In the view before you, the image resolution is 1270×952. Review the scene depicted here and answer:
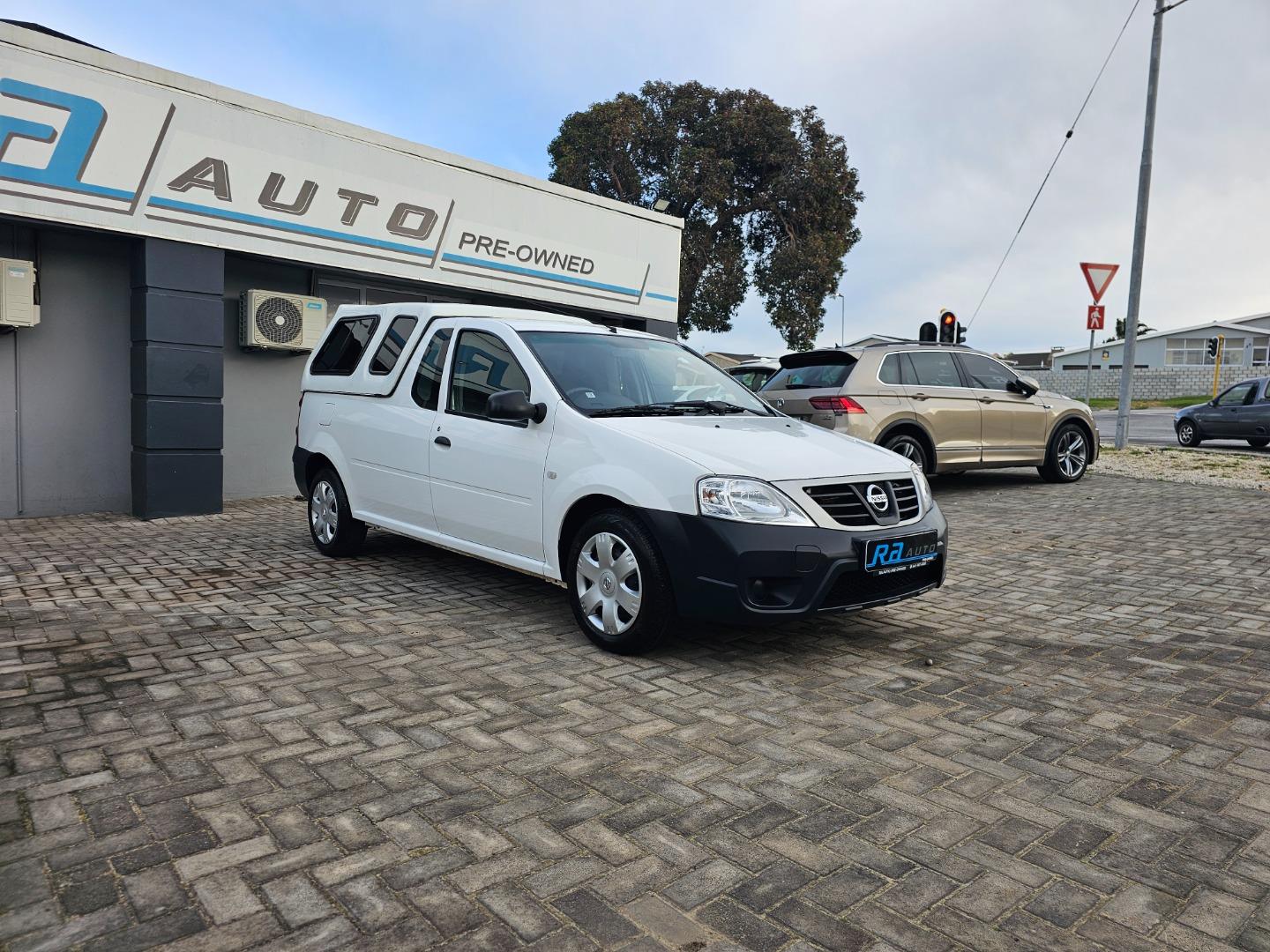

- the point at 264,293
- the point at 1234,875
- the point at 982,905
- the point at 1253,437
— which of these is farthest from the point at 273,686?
the point at 1253,437

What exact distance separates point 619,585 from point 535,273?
334 inches

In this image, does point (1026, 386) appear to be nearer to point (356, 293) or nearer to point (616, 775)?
point (356, 293)

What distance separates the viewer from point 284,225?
9.98m

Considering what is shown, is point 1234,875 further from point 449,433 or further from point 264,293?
point 264,293

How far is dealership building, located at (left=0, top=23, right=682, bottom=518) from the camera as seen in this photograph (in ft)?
27.4

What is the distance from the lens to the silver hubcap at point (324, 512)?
716 cm

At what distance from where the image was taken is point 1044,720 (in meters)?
3.97

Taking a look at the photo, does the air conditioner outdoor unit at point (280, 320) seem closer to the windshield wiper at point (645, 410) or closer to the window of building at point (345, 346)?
the window of building at point (345, 346)

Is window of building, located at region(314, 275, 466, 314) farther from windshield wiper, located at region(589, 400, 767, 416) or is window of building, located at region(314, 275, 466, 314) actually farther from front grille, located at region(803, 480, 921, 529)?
front grille, located at region(803, 480, 921, 529)

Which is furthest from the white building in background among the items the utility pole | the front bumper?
the front bumper

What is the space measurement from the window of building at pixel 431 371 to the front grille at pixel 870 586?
2877mm

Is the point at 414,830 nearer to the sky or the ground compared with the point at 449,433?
nearer to the ground

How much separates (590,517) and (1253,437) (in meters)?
19.0

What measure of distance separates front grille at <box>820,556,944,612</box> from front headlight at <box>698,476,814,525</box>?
1.25 ft
